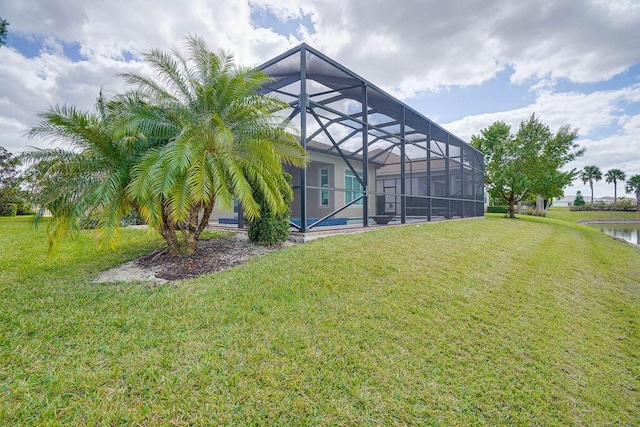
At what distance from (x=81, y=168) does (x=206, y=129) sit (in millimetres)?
2245

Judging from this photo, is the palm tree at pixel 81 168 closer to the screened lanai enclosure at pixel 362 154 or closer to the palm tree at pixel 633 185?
the screened lanai enclosure at pixel 362 154

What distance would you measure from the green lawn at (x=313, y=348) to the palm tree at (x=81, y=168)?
1025 millimetres

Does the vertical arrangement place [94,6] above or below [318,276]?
above

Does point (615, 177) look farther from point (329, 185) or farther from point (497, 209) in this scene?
point (329, 185)

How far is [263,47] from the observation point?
10.9 m

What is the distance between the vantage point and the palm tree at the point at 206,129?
5.00 metres

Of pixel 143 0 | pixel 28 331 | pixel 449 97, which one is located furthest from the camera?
pixel 449 97

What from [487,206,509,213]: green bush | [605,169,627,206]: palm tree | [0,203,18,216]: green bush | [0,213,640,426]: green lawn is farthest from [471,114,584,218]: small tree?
[605,169,627,206]: palm tree

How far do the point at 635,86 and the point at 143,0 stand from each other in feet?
73.0

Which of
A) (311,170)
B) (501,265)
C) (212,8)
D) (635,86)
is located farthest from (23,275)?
(635,86)

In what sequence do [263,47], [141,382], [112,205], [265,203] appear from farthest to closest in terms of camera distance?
1. [263,47]
2. [265,203]
3. [112,205]
4. [141,382]

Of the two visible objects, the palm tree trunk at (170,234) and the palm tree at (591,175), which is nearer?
the palm tree trunk at (170,234)

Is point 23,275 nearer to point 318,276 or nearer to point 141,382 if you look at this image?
point 141,382

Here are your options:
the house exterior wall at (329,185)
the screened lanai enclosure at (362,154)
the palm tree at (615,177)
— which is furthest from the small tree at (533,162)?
the palm tree at (615,177)
